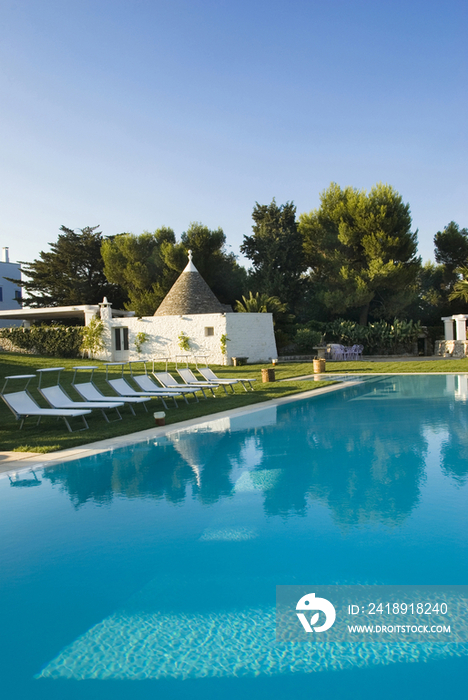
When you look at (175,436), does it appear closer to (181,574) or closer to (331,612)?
(181,574)

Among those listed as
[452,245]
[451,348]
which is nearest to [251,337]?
[451,348]

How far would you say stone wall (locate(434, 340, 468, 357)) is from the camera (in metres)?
28.4

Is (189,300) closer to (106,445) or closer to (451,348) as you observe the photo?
(451,348)

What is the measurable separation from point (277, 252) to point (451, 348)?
13602mm

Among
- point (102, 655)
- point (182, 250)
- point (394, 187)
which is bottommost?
point (102, 655)

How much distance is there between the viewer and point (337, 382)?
56.0 feet

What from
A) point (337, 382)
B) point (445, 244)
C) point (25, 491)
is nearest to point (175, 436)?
point (25, 491)

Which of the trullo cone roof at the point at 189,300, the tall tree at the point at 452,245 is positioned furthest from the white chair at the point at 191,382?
the tall tree at the point at 452,245

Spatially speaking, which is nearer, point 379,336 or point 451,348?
Result: point 451,348

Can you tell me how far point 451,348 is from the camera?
2920 centimetres

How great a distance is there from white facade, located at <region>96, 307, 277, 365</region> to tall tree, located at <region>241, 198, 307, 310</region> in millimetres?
9823

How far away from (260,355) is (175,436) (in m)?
17.8

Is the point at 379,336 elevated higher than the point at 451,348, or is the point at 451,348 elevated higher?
the point at 379,336

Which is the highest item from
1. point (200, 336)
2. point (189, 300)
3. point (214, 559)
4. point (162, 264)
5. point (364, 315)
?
point (162, 264)
